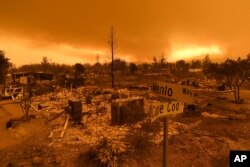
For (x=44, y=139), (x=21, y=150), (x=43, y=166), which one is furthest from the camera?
(x=44, y=139)

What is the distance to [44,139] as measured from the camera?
1043 cm

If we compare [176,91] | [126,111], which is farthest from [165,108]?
[126,111]

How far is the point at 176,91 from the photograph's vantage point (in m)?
3.79

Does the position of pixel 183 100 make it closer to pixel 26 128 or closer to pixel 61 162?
pixel 61 162

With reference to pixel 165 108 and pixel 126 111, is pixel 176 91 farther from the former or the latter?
pixel 126 111

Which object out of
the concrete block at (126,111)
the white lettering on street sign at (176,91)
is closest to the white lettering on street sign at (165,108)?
the white lettering on street sign at (176,91)

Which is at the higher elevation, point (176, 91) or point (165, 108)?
point (176, 91)

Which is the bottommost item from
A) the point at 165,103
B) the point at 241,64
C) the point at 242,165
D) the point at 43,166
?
the point at 43,166

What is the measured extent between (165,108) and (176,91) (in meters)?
0.33

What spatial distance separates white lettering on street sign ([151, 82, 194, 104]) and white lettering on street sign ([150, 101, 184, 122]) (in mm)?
129

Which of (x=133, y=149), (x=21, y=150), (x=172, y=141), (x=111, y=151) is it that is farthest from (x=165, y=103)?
(x=21, y=150)

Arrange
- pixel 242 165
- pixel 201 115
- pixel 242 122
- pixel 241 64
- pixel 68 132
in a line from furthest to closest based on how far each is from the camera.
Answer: pixel 241 64, pixel 201 115, pixel 242 122, pixel 68 132, pixel 242 165

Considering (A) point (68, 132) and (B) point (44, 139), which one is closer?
(B) point (44, 139)

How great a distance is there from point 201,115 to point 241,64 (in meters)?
10.2
